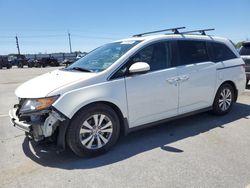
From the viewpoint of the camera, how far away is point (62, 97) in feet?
11.2

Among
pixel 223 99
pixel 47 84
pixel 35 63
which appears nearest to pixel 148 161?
pixel 47 84

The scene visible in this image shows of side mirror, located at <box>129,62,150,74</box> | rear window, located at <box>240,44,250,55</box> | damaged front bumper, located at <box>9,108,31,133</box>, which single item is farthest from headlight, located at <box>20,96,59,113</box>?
rear window, located at <box>240,44,250,55</box>

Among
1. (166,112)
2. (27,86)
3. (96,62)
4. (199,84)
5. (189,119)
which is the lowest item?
(189,119)

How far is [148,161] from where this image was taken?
3.52 metres

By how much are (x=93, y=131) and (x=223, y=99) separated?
307 cm

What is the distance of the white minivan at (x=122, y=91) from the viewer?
3.47 metres

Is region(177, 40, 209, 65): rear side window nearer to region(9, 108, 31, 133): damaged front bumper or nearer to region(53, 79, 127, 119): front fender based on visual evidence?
region(53, 79, 127, 119): front fender

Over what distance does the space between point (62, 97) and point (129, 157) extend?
1.29 m

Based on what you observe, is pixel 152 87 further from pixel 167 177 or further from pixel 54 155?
pixel 54 155

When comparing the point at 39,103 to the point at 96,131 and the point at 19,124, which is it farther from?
the point at 96,131

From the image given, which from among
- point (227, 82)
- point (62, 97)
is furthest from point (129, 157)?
point (227, 82)

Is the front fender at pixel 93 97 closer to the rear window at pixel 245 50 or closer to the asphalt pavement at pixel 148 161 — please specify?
the asphalt pavement at pixel 148 161

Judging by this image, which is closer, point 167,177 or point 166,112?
point 167,177

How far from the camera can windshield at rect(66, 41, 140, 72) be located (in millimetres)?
4067
